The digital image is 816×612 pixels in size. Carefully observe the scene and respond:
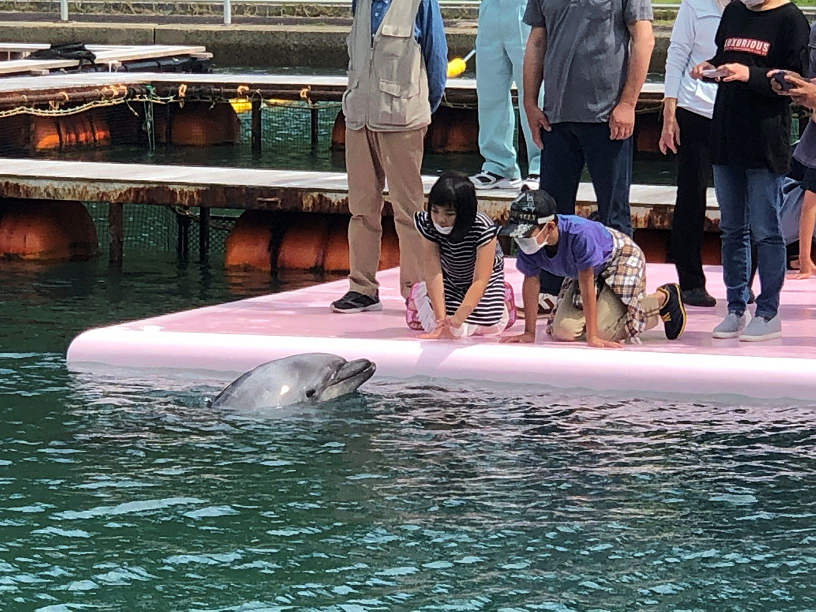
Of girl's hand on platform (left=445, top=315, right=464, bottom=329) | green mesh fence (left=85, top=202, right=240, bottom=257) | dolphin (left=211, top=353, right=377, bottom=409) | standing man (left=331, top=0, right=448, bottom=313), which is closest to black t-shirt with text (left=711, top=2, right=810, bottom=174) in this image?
girl's hand on platform (left=445, top=315, right=464, bottom=329)

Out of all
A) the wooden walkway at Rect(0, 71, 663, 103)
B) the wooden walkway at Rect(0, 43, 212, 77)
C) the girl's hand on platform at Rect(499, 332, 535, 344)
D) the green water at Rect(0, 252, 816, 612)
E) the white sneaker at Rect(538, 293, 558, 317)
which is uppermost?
the wooden walkway at Rect(0, 43, 212, 77)

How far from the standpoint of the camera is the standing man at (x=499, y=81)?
10625mm

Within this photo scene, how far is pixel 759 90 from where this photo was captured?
23.2 ft

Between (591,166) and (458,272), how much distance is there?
0.88 metres

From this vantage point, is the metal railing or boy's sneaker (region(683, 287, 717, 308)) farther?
the metal railing

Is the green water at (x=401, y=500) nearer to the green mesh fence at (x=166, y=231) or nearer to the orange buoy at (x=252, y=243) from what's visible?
the orange buoy at (x=252, y=243)

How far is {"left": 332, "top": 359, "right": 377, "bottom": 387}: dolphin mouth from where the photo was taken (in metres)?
7.14

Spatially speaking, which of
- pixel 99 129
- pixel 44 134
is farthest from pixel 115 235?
pixel 99 129

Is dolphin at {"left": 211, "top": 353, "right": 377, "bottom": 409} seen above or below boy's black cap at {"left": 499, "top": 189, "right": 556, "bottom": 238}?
below

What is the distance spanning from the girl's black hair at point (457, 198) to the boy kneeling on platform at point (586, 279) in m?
Result: 0.28

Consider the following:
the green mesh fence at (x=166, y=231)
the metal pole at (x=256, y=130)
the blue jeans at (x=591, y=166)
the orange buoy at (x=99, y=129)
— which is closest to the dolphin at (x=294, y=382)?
the blue jeans at (x=591, y=166)

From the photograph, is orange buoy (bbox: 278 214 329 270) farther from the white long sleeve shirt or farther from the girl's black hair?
the girl's black hair

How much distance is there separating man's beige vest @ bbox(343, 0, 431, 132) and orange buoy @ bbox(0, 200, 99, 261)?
16.3 ft

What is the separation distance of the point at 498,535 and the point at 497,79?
19.5 feet
